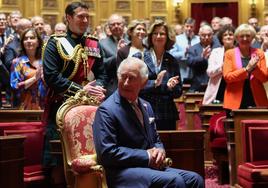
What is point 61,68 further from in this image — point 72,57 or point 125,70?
point 125,70

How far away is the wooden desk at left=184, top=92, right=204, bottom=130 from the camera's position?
736cm

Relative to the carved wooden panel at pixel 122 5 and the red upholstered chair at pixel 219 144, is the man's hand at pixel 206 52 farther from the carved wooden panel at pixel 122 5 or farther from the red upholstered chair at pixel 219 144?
the carved wooden panel at pixel 122 5

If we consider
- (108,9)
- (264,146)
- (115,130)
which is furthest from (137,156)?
(108,9)

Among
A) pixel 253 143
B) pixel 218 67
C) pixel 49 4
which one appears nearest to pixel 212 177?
pixel 218 67

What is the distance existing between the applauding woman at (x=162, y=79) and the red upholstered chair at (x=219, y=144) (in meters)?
1.10

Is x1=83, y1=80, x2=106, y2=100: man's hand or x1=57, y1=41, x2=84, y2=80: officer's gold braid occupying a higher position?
x1=57, y1=41, x2=84, y2=80: officer's gold braid

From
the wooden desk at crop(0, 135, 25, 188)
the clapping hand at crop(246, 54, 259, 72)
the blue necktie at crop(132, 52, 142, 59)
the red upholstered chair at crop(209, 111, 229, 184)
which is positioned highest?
the blue necktie at crop(132, 52, 142, 59)

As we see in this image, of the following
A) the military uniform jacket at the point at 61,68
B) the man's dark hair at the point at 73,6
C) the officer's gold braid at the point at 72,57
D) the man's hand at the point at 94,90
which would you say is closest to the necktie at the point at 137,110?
the man's hand at the point at 94,90

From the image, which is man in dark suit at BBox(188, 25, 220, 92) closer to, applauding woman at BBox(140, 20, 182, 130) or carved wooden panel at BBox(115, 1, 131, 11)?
applauding woman at BBox(140, 20, 182, 130)

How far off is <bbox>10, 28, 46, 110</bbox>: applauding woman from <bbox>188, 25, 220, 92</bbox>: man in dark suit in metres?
2.51

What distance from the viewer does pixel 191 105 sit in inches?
293

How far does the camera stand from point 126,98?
3.62 m

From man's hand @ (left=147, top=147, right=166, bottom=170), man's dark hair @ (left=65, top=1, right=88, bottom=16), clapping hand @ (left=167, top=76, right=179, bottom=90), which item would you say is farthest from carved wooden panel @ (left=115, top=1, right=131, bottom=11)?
man's hand @ (left=147, top=147, right=166, bottom=170)

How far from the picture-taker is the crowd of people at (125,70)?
363cm
